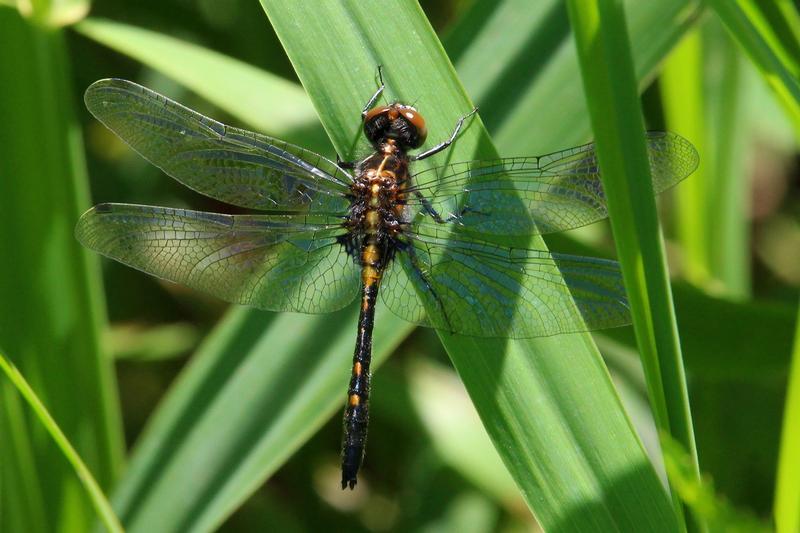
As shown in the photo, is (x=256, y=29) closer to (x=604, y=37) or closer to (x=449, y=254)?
(x=449, y=254)

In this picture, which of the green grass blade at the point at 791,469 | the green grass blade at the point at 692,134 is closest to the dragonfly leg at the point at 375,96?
the green grass blade at the point at 791,469

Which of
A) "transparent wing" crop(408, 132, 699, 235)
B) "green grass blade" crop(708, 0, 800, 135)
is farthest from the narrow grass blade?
"green grass blade" crop(708, 0, 800, 135)

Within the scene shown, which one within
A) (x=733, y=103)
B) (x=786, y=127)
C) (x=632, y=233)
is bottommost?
(x=632, y=233)

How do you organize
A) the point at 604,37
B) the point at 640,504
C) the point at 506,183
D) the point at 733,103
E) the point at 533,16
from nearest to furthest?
1. the point at 604,37
2. the point at 640,504
3. the point at 506,183
4. the point at 533,16
5. the point at 733,103

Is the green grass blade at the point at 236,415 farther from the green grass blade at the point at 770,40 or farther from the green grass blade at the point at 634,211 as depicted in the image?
the green grass blade at the point at 770,40

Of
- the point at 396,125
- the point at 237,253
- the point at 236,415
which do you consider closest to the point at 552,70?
the point at 396,125

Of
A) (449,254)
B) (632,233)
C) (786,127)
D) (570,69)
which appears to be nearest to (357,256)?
(449,254)

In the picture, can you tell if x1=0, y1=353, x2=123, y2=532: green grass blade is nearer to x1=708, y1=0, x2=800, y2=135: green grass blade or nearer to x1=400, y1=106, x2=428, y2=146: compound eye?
x1=400, y1=106, x2=428, y2=146: compound eye
